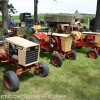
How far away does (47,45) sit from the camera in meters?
7.40

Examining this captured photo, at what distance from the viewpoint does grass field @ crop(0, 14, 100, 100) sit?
4285 mm

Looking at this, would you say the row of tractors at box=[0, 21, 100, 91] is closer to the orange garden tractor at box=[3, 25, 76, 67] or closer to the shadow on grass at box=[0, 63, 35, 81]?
the orange garden tractor at box=[3, 25, 76, 67]

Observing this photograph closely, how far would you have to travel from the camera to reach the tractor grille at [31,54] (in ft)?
15.4

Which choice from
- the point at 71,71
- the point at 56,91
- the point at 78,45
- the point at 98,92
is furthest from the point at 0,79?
the point at 78,45

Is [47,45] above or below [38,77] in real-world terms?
above

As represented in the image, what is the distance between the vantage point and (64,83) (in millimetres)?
5000

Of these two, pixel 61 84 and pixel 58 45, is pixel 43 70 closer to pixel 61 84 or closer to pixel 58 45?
pixel 61 84

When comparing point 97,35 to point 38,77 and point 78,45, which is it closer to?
point 78,45

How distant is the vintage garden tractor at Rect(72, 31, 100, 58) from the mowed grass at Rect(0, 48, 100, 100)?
114 cm

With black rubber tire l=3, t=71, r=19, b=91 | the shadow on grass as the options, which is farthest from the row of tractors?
the shadow on grass

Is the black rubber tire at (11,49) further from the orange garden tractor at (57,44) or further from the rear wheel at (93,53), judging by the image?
the rear wheel at (93,53)

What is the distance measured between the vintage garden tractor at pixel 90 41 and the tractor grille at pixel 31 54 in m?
3.57

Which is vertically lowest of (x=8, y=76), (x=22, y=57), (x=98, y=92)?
(x=98, y=92)

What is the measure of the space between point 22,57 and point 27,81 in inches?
31.4
